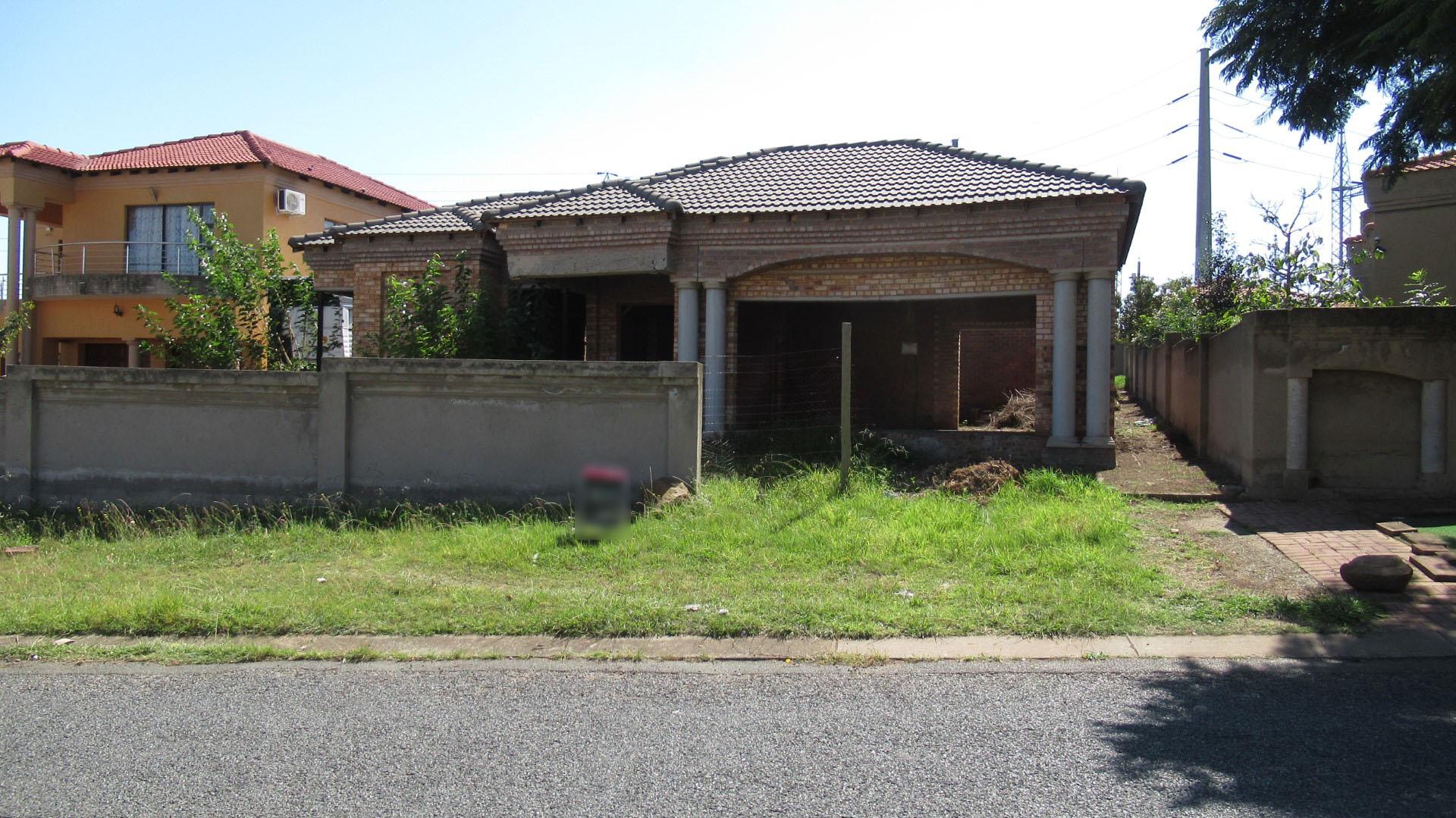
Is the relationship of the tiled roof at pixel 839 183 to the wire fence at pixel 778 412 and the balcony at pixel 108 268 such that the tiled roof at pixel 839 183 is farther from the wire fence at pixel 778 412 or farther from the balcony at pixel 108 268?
the balcony at pixel 108 268

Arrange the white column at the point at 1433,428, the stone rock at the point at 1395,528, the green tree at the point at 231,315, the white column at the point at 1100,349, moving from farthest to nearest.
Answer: the green tree at the point at 231,315, the white column at the point at 1100,349, the white column at the point at 1433,428, the stone rock at the point at 1395,528

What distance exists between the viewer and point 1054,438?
12.3 meters

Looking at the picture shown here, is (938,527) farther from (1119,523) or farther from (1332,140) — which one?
(1332,140)

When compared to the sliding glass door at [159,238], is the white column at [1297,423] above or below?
below

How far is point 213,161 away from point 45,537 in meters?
15.9

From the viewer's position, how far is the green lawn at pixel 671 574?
6.29 meters

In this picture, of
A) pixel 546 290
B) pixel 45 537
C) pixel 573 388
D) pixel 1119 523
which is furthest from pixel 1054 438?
pixel 45 537

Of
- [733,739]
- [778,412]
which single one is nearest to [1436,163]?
[778,412]

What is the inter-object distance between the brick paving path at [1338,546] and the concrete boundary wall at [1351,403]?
19.3 inches

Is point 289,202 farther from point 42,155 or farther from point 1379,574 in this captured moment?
point 1379,574

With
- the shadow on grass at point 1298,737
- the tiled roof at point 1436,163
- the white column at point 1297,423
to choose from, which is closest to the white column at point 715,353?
the white column at point 1297,423

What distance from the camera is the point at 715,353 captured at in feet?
44.9

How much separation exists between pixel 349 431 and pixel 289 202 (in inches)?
595

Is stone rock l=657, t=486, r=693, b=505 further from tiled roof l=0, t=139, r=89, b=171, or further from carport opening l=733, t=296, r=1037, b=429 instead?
tiled roof l=0, t=139, r=89, b=171
